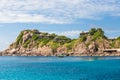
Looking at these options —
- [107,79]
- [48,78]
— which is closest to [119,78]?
[107,79]

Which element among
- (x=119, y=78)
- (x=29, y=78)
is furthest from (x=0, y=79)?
(x=119, y=78)

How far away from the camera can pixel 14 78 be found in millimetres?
86125

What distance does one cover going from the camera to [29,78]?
85938 mm

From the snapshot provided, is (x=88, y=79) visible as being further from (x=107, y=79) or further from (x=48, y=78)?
(x=48, y=78)

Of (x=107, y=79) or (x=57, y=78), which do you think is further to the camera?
(x=57, y=78)

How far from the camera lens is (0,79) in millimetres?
84000

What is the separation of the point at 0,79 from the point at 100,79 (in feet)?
91.9

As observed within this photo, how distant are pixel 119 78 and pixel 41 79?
2136cm

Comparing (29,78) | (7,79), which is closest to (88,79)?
(29,78)

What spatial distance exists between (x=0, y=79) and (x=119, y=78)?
33.0 meters

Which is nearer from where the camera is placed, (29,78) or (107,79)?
(107,79)

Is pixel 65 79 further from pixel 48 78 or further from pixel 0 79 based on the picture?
pixel 0 79

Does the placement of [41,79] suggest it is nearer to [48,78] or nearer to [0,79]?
[48,78]

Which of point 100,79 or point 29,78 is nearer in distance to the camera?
point 100,79
